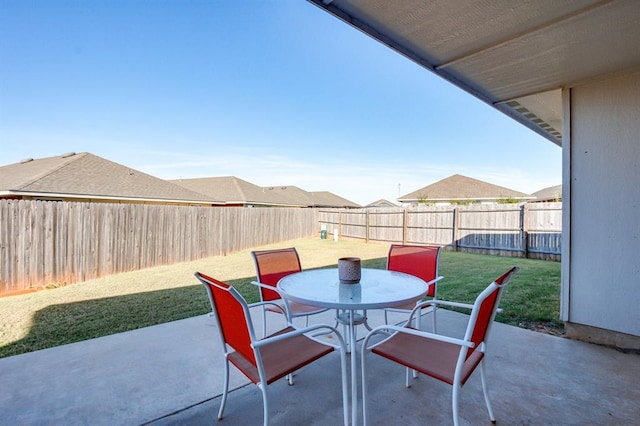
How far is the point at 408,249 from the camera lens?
3.18m

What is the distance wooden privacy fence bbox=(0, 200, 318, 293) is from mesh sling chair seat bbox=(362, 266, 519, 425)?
689cm

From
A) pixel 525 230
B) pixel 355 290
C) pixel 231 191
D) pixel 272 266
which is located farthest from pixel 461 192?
pixel 355 290

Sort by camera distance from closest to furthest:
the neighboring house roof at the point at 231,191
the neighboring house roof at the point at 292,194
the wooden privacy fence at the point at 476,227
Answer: the wooden privacy fence at the point at 476,227, the neighboring house roof at the point at 231,191, the neighboring house roof at the point at 292,194

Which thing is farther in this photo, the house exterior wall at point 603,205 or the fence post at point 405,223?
the fence post at point 405,223

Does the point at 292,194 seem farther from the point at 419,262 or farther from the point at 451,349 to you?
the point at 451,349

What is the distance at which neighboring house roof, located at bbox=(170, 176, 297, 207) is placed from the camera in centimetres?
1819

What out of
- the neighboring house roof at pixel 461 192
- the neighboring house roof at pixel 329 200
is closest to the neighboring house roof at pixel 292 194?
the neighboring house roof at pixel 329 200

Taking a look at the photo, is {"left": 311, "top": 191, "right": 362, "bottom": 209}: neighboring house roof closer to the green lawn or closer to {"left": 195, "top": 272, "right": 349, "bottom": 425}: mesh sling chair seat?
the green lawn

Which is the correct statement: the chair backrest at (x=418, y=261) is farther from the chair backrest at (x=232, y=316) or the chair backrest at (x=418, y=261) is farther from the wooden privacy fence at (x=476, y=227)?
the wooden privacy fence at (x=476, y=227)

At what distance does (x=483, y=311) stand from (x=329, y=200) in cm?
3012

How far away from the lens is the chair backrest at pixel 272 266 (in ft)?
9.44

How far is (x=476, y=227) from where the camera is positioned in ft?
33.8

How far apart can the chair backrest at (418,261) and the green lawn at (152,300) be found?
1.56 m

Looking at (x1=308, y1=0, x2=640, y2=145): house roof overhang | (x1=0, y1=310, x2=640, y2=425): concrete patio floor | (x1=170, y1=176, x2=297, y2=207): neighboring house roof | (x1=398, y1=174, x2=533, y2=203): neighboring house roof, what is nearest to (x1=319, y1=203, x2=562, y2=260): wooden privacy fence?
(x1=308, y1=0, x2=640, y2=145): house roof overhang
